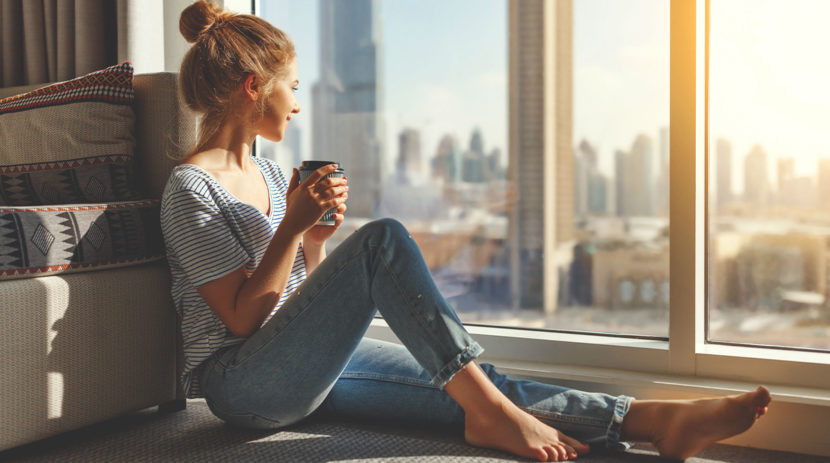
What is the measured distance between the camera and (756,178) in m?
1.48

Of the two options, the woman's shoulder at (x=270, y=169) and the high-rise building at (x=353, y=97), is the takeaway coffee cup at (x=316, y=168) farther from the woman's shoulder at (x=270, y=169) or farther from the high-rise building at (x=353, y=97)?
the high-rise building at (x=353, y=97)

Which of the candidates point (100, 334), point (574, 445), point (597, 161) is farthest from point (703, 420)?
point (100, 334)

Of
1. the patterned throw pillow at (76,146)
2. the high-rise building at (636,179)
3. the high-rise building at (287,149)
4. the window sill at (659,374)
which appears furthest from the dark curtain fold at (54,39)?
the high-rise building at (636,179)

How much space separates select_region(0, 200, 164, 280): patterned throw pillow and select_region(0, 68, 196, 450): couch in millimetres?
20

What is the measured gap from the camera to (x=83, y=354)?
4.11 feet

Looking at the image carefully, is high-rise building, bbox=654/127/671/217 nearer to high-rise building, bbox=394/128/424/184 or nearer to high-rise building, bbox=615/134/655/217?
high-rise building, bbox=615/134/655/217

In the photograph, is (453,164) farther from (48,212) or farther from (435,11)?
(48,212)

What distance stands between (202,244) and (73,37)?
1074mm

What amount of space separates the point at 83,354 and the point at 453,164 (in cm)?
99

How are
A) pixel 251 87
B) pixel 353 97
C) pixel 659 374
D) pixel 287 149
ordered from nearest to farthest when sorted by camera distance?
pixel 251 87 → pixel 659 374 → pixel 353 97 → pixel 287 149

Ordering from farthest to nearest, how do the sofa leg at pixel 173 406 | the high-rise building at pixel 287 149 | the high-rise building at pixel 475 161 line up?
1. the high-rise building at pixel 287 149
2. the high-rise building at pixel 475 161
3. the sofa leg at pixel 173 406

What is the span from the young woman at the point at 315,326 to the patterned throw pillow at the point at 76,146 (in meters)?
0.24

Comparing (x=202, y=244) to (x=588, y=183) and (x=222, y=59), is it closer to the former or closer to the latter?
(x=222, y=59)

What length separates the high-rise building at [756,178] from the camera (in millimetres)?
1472
